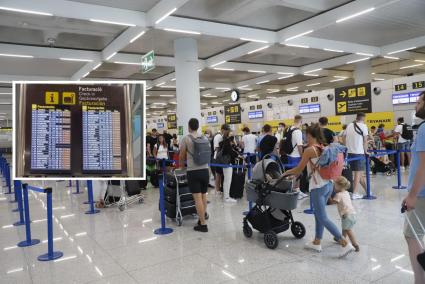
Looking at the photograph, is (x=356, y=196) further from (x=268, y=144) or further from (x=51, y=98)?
(x=51, y=98)

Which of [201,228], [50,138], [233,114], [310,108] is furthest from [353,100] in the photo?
[50,138]

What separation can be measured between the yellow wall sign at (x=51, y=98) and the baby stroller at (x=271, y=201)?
2.43m

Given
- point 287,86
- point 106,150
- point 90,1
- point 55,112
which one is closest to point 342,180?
point 106,150

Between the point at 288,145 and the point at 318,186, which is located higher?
the point at 288,145

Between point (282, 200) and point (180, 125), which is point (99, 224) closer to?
point (282, 200)

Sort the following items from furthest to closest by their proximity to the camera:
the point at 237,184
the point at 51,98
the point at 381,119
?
the point at 381,119
the point at 237,184
the point at 51,98

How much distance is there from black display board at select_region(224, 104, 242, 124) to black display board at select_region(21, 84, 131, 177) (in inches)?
598

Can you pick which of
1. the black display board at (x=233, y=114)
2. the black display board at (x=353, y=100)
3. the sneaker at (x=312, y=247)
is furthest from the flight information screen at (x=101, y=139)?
the black display board at (x=233, y=114)

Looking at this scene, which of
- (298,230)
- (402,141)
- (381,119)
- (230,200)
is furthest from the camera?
(381,119)

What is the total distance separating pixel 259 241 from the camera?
422cm

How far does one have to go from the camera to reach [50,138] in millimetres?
2594

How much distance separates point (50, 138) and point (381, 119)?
11932mm

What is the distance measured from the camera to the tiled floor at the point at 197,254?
324 centimetres

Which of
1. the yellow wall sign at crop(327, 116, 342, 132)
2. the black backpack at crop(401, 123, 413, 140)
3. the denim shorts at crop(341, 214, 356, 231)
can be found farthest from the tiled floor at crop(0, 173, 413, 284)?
the yellow wall sign at crop(327, 116, 342, 132)
